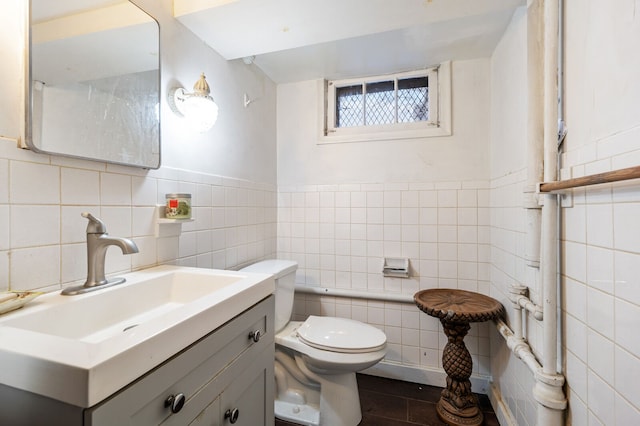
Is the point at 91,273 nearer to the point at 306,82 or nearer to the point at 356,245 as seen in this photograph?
the point at 356,245

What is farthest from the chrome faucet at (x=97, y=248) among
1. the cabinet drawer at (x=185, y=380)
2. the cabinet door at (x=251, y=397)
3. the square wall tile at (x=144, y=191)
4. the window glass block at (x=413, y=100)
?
the window glass block at (x=413, y=100)

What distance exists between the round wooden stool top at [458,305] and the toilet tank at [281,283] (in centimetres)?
73

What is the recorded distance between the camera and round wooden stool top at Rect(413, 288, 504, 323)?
134 cm

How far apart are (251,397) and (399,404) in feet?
3.80

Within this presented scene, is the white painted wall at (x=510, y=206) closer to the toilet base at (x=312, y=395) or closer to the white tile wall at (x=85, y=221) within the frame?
the toilet base at (x=312, y=395)

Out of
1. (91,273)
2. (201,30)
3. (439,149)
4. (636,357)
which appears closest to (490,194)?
(439,149)

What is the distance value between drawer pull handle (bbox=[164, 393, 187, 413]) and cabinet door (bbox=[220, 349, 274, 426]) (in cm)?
16

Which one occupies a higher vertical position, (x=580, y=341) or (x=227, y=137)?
(x=227, y=137)

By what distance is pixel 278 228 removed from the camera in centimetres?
212

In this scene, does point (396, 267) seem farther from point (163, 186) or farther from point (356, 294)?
point (163, 186)

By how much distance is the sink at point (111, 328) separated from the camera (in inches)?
16.2

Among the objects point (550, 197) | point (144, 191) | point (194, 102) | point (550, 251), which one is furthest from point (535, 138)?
point (144, 191)

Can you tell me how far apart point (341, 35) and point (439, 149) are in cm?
95

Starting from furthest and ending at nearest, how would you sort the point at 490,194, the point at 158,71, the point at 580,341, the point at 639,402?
1. the point at 490,194
2. the point at 158,71
3. the point at 580,341
4. the point at 639,402
